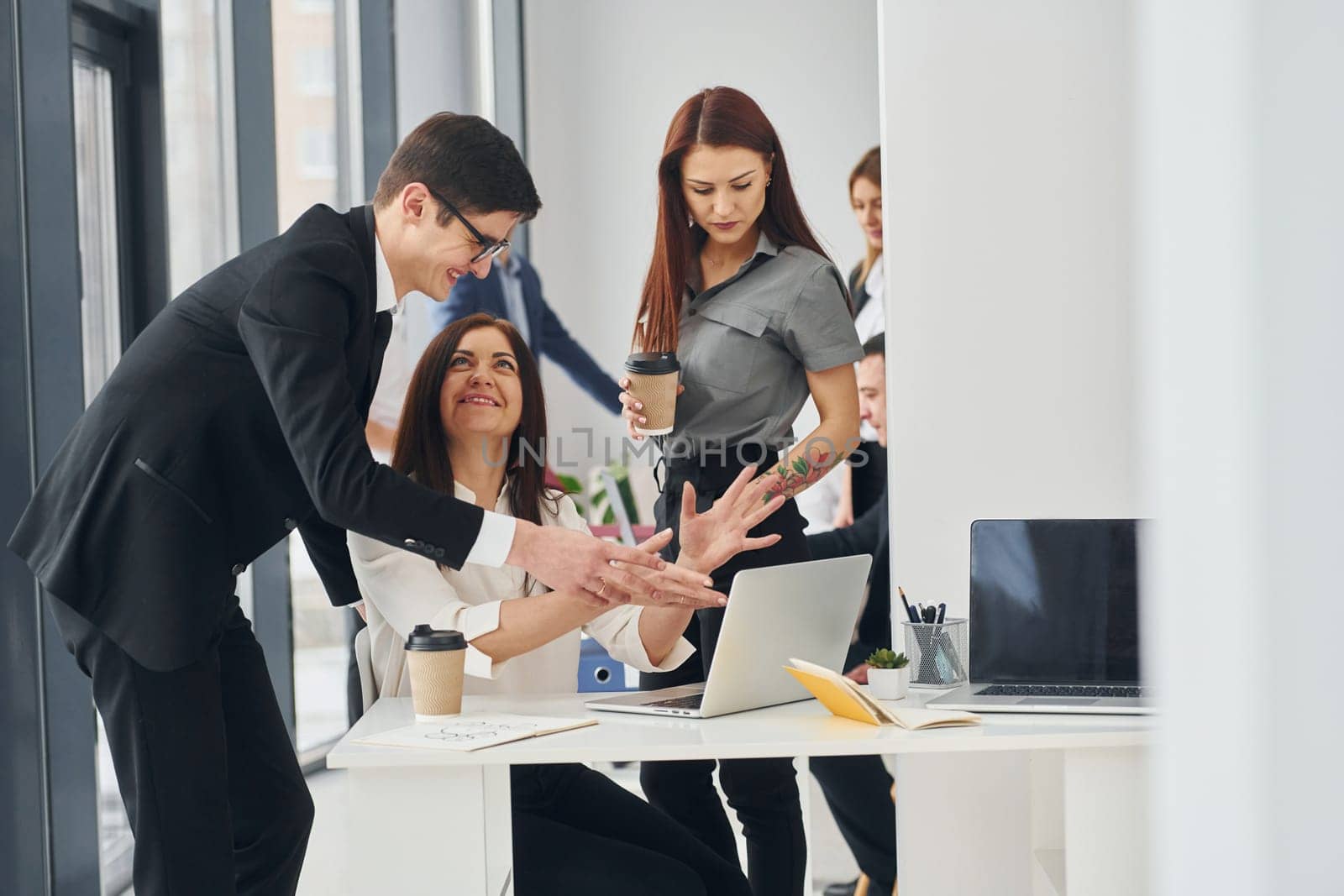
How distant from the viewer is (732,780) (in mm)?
2121

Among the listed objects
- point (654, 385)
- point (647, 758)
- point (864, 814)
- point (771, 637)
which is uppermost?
point (654, 385)

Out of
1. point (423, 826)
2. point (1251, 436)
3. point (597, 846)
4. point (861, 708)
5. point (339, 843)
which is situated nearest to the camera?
point (1251, 436)

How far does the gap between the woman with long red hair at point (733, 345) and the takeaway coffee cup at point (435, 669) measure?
0.56 m

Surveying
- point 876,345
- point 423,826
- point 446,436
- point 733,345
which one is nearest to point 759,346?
point 733,345

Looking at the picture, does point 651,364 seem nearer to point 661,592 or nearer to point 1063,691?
point 661,592

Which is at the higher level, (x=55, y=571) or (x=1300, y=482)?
(x=1300, y=482)

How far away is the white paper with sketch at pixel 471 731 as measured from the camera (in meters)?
1.60

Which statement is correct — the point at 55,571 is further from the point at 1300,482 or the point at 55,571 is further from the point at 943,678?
the point at 1300,482

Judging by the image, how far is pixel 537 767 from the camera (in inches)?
77.7

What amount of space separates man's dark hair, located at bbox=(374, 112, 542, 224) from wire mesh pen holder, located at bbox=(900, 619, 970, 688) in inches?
34.9

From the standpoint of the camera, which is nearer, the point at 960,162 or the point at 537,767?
the point at 537,767

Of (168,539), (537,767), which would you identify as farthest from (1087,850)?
(168,539)

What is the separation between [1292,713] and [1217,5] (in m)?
0.23

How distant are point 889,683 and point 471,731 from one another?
0.62 meters
